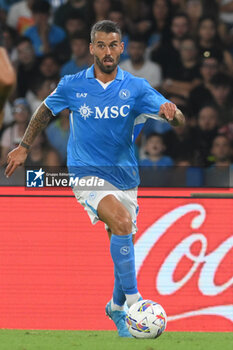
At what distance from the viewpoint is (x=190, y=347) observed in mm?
4332

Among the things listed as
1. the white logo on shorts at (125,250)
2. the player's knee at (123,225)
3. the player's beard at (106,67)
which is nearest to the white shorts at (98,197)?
the player's knee at (123,225)

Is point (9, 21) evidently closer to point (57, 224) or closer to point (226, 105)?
point (226, 105)

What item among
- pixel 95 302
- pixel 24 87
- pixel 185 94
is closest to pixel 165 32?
pixel 185 94

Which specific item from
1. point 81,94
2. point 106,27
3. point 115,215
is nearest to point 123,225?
point 115,215

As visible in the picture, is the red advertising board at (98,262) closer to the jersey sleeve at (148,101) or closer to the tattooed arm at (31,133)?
the tattooed arm at (31,133)

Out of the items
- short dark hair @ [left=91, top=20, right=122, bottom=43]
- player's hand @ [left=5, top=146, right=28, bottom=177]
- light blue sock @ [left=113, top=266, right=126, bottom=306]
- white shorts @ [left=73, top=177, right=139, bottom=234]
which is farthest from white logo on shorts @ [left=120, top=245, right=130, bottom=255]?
short dark hair @ [left=91, top=20, right=122, bottom=43]

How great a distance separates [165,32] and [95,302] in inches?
151

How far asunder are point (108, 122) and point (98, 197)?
58 cm

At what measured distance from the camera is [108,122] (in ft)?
16.1

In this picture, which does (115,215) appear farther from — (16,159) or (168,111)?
(16,159)

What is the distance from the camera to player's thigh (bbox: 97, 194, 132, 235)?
15.0ft

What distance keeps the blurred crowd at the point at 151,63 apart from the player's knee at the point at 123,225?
2.57m

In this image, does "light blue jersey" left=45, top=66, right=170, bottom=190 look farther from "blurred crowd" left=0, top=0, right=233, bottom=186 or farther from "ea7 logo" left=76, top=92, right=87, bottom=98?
"blurred crowd" left=0, top=0, right=233, bottom=186

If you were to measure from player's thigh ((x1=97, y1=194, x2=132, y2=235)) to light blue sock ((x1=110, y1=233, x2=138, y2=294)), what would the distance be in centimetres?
6
